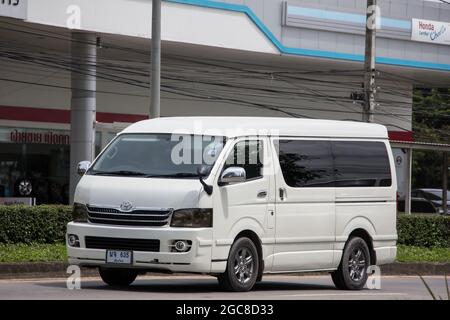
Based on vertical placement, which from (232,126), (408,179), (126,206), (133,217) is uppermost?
(232,126)

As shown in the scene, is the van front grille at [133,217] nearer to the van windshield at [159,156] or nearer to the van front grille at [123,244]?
the van front grille at [123,244]

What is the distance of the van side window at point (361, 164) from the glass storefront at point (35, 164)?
73.7ft

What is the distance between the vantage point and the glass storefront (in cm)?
3741

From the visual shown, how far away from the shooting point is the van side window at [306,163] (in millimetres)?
14875

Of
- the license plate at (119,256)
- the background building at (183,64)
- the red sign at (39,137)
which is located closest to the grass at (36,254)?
the license plate at (119,256)

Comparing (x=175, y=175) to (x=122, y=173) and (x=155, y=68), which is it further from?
(x=155, y=68)

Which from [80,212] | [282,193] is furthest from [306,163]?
[80,212]

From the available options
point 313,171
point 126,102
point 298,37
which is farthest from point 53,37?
point 313,171

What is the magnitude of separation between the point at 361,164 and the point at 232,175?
3199 mm

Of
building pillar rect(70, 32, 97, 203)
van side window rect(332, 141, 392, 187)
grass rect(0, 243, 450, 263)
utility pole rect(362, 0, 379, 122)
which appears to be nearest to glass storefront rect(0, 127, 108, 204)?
building pillar rect(70, 32, 97, 203)

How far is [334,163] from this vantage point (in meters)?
15.7

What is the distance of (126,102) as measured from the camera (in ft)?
130

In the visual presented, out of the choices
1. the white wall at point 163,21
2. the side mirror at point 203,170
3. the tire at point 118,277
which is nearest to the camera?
the side mirror at point 203,170

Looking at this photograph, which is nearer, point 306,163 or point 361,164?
point 306,163
